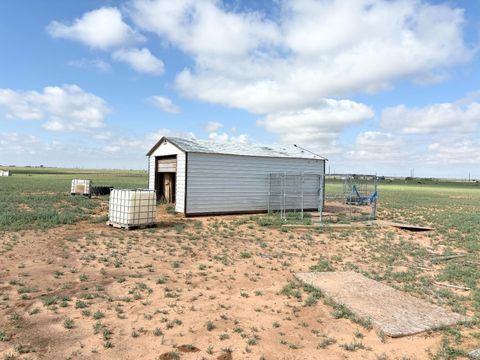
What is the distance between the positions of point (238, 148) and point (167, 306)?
47.9 feet

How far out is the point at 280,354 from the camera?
4.93 m

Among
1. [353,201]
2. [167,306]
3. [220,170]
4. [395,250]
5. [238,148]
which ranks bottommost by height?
[167,306]

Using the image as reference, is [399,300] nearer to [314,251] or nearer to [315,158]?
[314,251]

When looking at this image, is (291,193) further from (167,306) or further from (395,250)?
(167,306)

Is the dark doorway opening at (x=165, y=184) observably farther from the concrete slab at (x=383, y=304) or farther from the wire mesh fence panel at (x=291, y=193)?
the concrete slab at (x=383, y=304)

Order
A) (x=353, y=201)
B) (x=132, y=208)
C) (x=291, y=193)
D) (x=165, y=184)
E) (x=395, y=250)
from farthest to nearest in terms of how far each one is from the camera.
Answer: (x=165, y=184), (x=353, y=201), (x=291, y=193), (x=132, y=208), (x=395, y=250)

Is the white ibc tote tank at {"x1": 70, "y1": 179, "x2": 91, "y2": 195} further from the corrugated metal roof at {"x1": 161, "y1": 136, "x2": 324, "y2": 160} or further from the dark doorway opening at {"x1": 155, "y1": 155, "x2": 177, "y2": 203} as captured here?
the corrugated metal roof at {"x1": 161, "y1": 136, "x2": 324, "y2": 160}

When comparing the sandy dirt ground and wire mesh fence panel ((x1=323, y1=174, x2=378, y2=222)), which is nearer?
the sandy dirt ground

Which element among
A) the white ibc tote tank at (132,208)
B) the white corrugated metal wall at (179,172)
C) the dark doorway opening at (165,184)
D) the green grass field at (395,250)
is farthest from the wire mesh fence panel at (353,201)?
the dark doorway opening at (165,184)

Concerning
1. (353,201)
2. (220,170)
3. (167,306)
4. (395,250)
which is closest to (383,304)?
(167,306)

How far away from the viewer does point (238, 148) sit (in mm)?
20453

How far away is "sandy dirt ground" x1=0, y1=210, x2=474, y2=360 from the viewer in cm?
500

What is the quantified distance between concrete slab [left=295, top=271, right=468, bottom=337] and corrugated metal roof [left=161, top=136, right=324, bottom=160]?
1099 cm

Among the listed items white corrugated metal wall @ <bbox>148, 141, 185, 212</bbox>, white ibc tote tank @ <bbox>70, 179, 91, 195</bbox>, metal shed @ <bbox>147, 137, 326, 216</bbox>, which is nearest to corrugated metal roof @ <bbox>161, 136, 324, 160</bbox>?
metal shed @ <bbox>147, 137, 326, 216</bbox>
